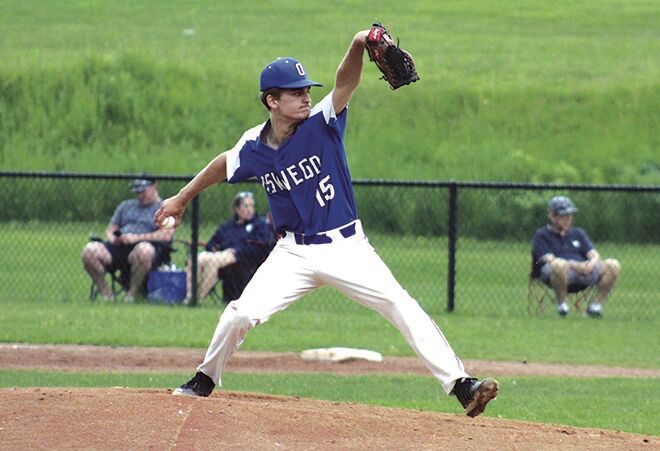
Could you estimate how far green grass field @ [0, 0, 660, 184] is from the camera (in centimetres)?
2741

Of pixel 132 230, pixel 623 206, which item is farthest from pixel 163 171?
pixel 132 230

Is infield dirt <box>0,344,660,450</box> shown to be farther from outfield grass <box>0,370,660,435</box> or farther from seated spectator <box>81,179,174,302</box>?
seated spectator <box>81,179,174,302</box>

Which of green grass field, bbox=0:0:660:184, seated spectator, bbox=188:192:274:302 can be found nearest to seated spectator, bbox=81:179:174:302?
seated spectator, bbox=188:192:274:302

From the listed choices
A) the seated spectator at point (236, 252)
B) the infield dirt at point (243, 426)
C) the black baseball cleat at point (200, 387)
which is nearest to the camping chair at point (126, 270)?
the seated spectator at point (236, 252)

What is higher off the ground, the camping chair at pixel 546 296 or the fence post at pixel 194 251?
the fence post at pixel 194 251

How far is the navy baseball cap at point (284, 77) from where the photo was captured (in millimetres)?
7988

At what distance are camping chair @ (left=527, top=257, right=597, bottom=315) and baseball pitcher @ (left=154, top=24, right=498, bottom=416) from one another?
798 cm

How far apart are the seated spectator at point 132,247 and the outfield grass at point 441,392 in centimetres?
435

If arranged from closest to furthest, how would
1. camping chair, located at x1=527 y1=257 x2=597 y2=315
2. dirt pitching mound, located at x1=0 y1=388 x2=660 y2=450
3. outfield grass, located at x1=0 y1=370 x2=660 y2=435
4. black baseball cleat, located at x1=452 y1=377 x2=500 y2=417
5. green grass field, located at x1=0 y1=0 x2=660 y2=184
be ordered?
dirt pitching mound, located at x1=0 y1=388 x2=660 y2=450, black baseball cleat, located at x1=452 y1=377 x2=500 y2=417, outfield grass, located at x1=0 y1=370 x2=660 y2=435, camping chair, located at x1=527 y1=257 x2=597 y2=315, green grass field, located at x1=0 y1=0 x2=660 y2=184

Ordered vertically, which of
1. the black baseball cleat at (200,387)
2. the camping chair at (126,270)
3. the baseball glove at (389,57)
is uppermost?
the baseball glove at (389,57)

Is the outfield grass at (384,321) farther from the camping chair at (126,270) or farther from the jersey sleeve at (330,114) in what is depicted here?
the jersey sleeve at (330,114)

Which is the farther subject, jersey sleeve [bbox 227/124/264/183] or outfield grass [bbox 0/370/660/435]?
outfield grass [bbox 0/370/660/435]

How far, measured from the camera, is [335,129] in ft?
26.2

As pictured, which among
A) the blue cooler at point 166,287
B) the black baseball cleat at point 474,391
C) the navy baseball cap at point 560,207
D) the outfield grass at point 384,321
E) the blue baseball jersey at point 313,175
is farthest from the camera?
the blue cooler at point 166,287
